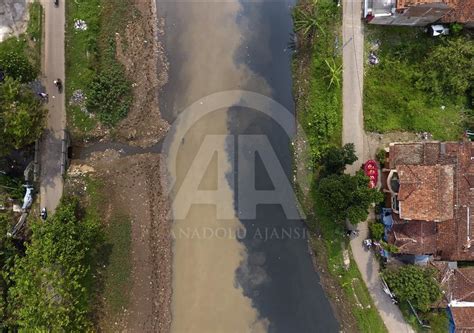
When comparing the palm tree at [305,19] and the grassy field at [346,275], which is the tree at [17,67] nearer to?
the palm tree at [305,19]

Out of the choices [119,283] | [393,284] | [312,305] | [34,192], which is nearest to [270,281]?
[312,305]

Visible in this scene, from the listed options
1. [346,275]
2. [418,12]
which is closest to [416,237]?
[346,275]

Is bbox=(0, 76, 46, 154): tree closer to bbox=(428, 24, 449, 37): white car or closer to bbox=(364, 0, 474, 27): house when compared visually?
bbox=(364, 0, 474, 27): house

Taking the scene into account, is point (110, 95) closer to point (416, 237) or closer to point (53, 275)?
point (53, 275)

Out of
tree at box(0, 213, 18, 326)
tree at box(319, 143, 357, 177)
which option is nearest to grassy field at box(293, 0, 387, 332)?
tree at box(319, 143, 357, 177)

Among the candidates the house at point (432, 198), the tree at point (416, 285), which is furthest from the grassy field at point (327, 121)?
the house at point (432, 198)

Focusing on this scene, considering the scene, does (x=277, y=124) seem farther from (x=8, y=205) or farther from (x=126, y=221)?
(x=8, y=205)
